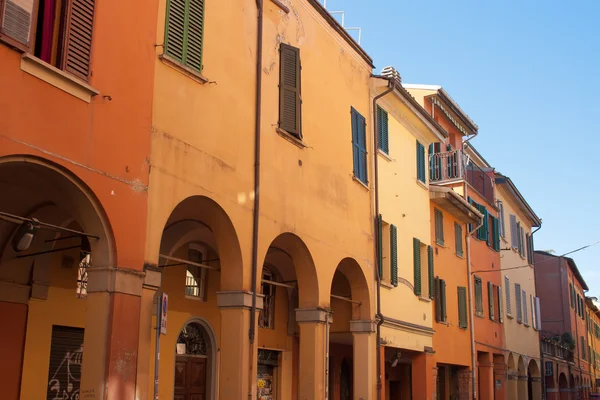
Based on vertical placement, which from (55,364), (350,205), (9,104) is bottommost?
(55,364)

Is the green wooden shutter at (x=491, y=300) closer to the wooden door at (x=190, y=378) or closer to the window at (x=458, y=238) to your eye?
the window at (x=458, y=238)

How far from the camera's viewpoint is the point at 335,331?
16.8 meters

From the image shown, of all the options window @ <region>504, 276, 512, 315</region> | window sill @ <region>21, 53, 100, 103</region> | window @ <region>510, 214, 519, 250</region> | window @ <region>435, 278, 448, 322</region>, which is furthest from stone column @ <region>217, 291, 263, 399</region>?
window @ <region>510, 214, 519, 250</region>

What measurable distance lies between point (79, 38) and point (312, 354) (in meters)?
7.48

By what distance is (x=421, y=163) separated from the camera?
836 inches

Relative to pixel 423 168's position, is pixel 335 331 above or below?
below

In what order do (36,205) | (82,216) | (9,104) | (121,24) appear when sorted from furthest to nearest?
(36,205) < (121,24) < (82,216) < (9,104)

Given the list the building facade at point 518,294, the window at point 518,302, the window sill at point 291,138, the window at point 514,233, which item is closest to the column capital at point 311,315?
the window sill at point 291,138

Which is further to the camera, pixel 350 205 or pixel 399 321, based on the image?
pixel 399 321

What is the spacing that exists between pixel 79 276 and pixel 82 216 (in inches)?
131

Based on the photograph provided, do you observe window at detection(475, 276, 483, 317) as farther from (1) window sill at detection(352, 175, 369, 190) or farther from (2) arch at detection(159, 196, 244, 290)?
(2) arch at detection(159, 196, 244, 290)

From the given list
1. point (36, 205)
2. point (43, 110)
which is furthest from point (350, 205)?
point (43, 110)

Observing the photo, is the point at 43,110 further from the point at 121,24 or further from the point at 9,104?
the point at 121,24

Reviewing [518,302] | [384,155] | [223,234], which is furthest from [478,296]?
[223,234]
